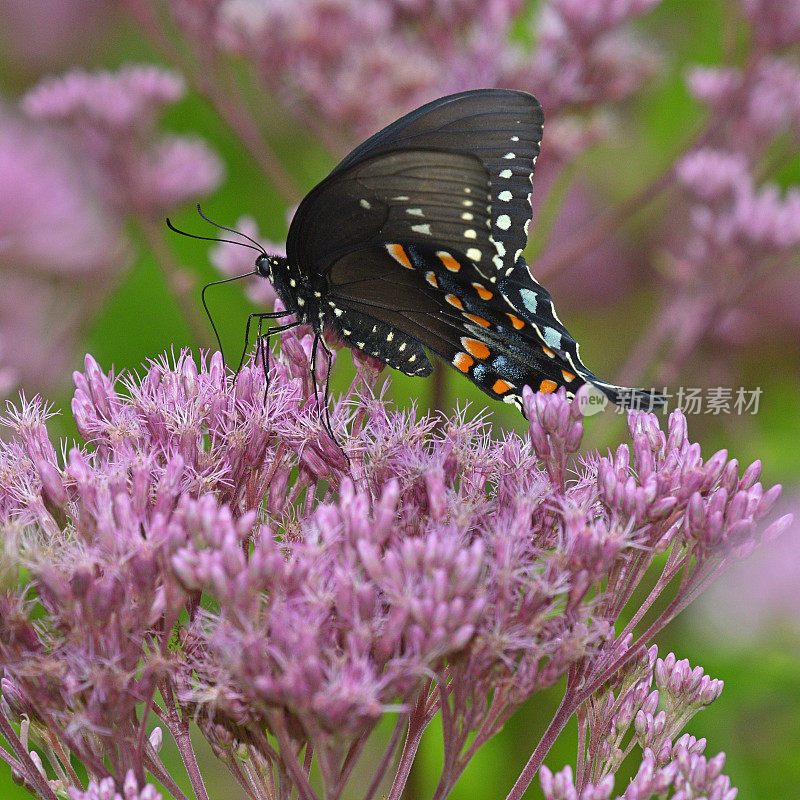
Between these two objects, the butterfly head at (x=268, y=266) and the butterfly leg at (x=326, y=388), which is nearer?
the butterfly leg at (x=326, y=388)

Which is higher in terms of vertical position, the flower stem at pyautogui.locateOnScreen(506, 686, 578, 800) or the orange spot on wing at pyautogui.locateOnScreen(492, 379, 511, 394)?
the orange spot on wing at pyautogui.locateOnScreen(492, 379, 511, 394)

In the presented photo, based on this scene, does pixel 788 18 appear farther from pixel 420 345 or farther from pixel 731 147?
pixel 420 345

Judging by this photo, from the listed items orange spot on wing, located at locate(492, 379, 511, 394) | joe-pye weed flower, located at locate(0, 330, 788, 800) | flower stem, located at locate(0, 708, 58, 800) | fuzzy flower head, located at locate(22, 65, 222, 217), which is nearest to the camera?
joe-pye weed flower, located at locate(0, 330, 788, 800)

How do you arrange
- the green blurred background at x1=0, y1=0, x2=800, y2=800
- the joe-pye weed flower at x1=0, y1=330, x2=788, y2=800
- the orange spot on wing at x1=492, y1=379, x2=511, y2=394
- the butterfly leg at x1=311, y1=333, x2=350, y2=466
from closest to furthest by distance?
the joe-pye weed flower at x1=0, y1=330, x2=788, y2=800 < the butterfly leg at x1=311, y1=333, x2=350, y2=466 < the orange spot on wing at x1=492, y1=379, x2=511, y2=394 < the green blurred background at x1=0, y1=0, x2=800, y2=800

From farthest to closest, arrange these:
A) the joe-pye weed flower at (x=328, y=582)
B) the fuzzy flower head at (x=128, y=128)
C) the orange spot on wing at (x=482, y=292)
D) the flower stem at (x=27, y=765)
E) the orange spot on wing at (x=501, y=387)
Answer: the fuzzy flower head at (x=128, y=128) < the orange spot on wing at (x=501, y=387) < the orange spot on wing at (x=482, y=292) < the flower stem at (x=27, y=765) < the joe-pye weed flower at (x=328, y=582)

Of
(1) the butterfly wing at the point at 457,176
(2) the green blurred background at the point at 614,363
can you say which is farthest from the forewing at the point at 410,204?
(2) the green blurred background at the point at 614,363

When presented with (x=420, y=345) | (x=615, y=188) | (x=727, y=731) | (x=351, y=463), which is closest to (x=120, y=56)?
(x=615, y=188)

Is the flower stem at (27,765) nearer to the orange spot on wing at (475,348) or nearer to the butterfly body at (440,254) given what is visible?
the butterfly body at (440,254)

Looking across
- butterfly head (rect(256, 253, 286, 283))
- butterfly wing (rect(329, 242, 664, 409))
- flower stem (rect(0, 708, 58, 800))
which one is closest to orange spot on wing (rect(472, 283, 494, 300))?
butterfly wing (rect(329, 242, 664, 409))

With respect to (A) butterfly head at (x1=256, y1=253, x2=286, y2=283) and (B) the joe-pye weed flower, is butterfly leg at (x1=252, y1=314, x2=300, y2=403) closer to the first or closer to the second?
(B) the joe-pye weed flower
